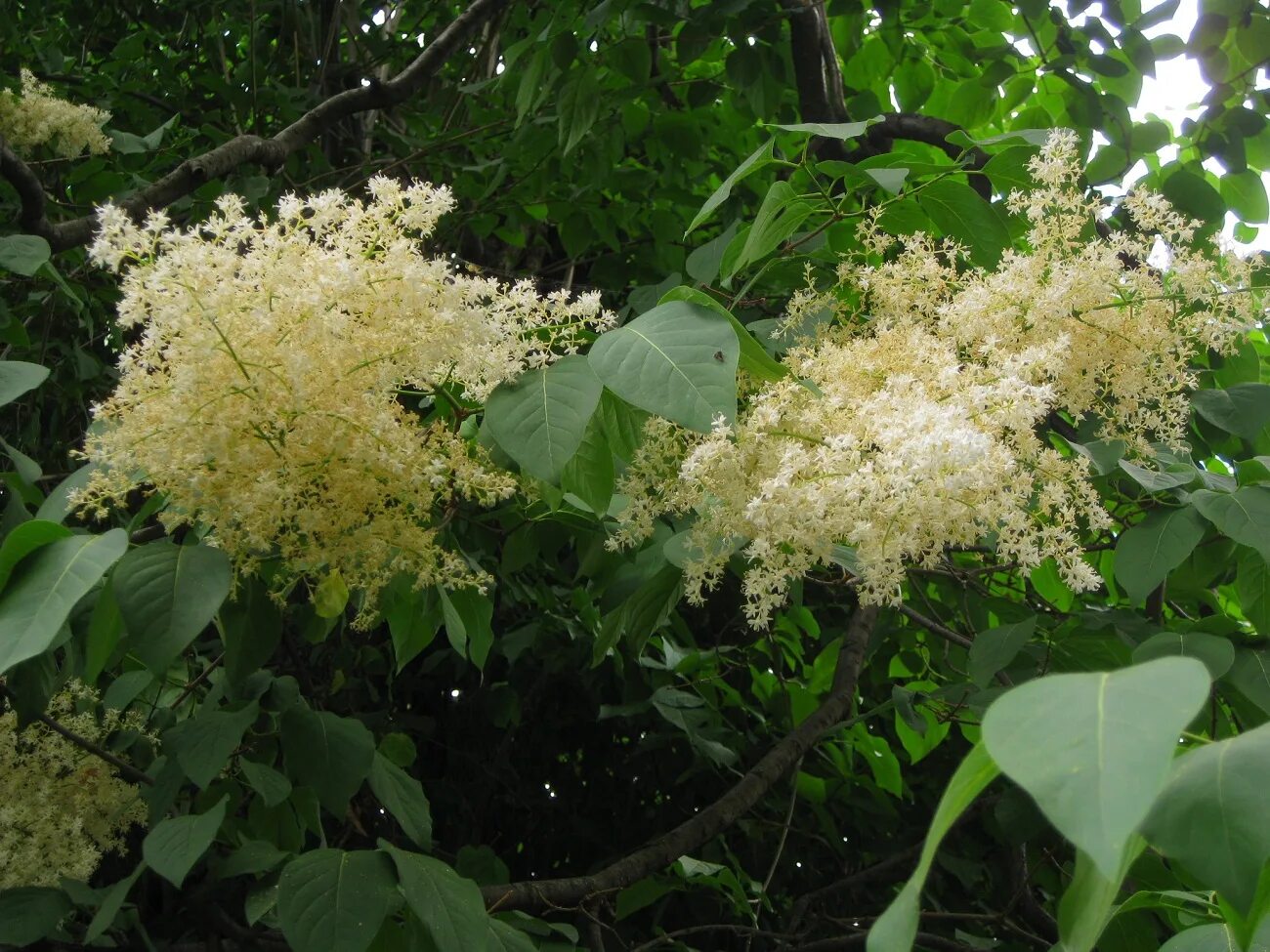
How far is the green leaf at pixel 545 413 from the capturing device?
4.20 feet

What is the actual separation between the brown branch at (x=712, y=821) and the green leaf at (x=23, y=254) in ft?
4.34

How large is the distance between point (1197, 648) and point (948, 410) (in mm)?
659

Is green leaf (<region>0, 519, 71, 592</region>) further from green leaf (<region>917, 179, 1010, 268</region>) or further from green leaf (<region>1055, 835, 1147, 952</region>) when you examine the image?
green leaf (<region>917, 179, 1010, 268</region>)

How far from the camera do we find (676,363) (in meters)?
1.29

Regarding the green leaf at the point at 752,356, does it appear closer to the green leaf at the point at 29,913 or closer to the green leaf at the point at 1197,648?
the green leaf at the point at 1197,648

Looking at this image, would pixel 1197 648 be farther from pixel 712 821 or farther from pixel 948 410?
pixel 712 821

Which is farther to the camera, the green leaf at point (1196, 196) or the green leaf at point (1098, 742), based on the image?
the green leaf at point (1196, 196)

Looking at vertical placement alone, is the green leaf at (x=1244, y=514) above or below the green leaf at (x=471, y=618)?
above

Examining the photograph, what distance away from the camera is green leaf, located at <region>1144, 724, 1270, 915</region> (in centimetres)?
75

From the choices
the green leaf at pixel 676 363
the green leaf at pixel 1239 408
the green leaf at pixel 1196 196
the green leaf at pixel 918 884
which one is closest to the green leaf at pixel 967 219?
the green leaf at pixel 1239 408

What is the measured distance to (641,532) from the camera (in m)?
1.48

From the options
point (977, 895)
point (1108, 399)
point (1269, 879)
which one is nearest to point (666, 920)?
point (977, 895)

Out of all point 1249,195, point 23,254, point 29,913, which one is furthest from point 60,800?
point 1249,195

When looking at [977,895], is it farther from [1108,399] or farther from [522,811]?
[1108,399]
